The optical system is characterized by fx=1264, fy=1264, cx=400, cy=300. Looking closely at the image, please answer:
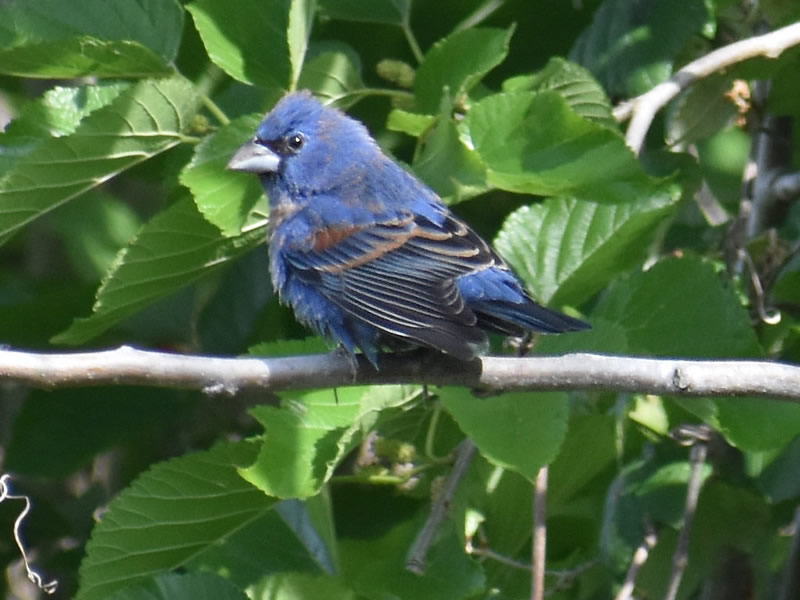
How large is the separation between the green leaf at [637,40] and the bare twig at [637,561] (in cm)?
136

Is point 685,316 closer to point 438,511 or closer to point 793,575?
point 438,511

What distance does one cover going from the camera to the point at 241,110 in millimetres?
3648

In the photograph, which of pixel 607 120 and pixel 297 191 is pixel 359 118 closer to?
pixel 297 191

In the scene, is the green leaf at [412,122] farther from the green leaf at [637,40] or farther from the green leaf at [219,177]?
the green leaf at [637,40]

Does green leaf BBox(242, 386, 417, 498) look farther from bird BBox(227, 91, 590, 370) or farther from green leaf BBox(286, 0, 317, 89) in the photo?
green leaf BBox(286, 0, 317, 89)

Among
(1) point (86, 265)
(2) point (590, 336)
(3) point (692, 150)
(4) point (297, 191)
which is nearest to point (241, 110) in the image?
(4) point (297, 191)

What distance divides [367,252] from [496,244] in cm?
39

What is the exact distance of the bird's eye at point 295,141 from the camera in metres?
3.97

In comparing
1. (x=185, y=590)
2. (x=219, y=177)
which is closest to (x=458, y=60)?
(x=219, y=177)

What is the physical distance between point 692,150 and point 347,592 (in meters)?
2.53

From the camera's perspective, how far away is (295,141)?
3.99 meters

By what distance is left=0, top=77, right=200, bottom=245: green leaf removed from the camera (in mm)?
3061

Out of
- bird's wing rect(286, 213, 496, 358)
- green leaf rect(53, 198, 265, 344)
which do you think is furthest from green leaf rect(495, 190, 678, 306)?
green leaf rect(53, 198, 265, 344)

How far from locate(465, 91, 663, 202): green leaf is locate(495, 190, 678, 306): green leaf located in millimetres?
156
